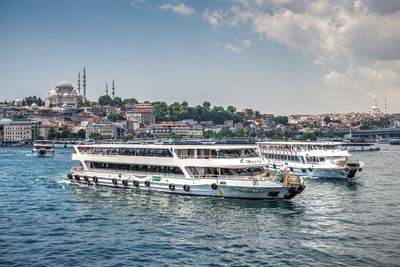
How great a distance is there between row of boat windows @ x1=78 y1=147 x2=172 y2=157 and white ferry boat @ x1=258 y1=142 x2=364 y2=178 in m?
13.7

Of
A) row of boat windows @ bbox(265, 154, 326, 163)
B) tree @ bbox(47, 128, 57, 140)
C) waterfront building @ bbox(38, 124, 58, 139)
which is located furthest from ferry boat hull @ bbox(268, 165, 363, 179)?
waterfront building @ bbox(38, 124, 58, 139)

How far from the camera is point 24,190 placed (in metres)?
37.6

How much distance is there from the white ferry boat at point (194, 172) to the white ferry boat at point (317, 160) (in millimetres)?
12599

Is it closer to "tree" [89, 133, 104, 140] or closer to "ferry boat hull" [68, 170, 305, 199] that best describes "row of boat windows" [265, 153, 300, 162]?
"ferry boat hull" [68, 170, 305, 199]

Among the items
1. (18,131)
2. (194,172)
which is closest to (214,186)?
(194,172)

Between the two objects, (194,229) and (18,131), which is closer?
(194,229)

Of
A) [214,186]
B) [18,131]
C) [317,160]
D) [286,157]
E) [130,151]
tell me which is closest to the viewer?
[214,186]

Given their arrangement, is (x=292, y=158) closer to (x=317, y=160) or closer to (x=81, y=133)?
(x=317, y=160)

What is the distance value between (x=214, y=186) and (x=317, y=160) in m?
20.2

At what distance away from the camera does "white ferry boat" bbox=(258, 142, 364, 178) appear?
44406 mm

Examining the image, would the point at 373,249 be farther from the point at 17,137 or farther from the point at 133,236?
the point at 17,137

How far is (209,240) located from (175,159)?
12.5m

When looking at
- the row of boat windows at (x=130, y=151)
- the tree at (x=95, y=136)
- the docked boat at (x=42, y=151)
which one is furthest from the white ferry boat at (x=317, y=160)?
the tree at (x=95, y=136)

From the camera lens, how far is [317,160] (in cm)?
4619
